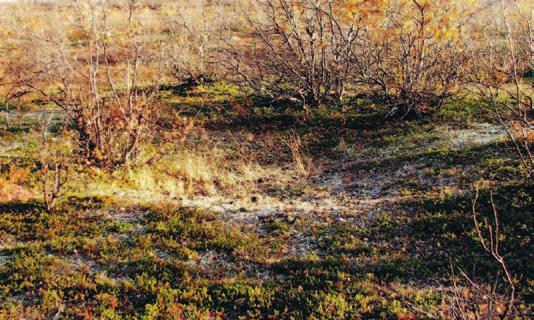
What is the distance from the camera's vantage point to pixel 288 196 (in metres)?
15.2

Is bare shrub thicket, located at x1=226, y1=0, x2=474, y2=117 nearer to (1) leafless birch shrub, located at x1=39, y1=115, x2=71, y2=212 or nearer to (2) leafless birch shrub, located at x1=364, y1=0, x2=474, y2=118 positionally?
(2) leafless birch shrub, located at x1=364, y1=0, x2=474, y2=118

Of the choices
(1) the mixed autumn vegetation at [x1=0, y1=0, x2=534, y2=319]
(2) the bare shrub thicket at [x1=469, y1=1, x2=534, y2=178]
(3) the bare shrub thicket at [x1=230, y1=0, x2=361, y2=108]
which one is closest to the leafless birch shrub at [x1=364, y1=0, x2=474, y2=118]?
(1) the mixed autumn vegetation at [x1=0, y1=0, x2=534, y2=319]

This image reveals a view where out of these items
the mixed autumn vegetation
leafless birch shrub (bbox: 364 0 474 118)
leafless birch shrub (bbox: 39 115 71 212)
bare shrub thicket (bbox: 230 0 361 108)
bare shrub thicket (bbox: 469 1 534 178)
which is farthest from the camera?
bare shrub thicket (bbox: 230 0 361 108)

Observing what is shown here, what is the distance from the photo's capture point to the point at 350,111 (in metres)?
23.4

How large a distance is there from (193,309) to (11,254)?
5263 mm

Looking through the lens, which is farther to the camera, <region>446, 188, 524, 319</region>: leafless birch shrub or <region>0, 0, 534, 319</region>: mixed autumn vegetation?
<region>0, 0, 534, 319</region>: mixed autumn vegetation

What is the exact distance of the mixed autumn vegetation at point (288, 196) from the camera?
29.6ft

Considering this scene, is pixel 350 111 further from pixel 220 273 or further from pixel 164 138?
pixel 220 273

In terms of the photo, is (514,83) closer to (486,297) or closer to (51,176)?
(486,297)

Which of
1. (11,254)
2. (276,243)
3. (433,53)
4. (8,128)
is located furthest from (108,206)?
(433,53)

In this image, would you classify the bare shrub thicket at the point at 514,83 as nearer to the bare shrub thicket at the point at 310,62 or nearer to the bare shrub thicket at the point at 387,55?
the bare shrub thicket at the point at 387,55

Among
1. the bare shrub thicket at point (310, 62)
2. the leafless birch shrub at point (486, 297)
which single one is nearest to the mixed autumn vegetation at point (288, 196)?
the leafless birch shrub at point (486, 297)

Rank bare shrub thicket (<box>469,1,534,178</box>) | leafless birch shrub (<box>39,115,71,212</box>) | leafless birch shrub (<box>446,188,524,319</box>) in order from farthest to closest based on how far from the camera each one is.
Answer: leafless birch shrub (<box>39,115,71,212</box>), bare shrub thicket (<box>469,1,534,178</box>), leafless birch shrub (<box>446,188,524,319</box>)

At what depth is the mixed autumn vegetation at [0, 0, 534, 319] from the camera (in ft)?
29.6
